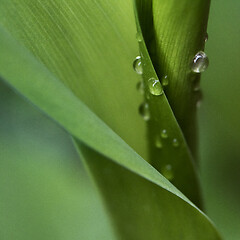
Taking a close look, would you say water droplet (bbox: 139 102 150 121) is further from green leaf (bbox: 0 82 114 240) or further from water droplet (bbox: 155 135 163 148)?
green leaf (bbox: 0 82 114 240)

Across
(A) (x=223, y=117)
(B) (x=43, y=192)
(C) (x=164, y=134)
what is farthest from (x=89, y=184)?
(C) (x=164, y=134)

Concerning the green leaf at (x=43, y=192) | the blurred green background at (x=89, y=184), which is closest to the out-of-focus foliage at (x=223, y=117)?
the blurred green background at (x=89, y=184)

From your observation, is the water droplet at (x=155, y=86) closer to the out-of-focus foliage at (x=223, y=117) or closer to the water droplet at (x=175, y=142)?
the water droplet at (x=175, y=142)

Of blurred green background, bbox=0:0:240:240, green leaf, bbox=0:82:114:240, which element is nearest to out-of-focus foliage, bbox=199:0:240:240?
blurred green background, bbox=0:0:240:240

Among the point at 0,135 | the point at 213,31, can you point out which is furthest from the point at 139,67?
the point at 0,135

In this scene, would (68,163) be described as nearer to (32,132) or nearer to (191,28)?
(32,132)
